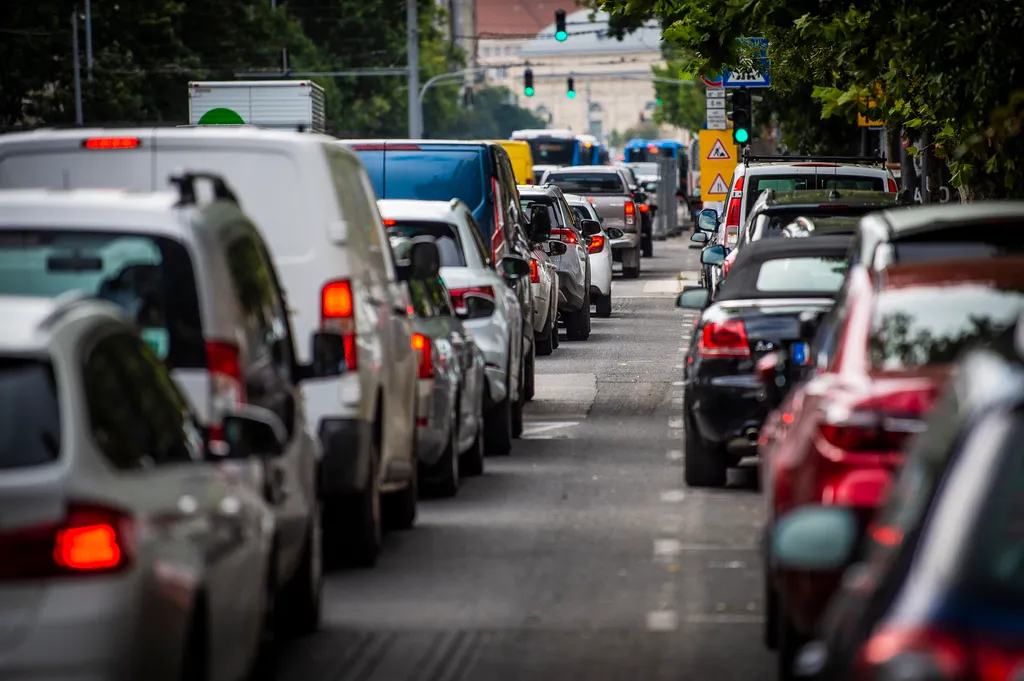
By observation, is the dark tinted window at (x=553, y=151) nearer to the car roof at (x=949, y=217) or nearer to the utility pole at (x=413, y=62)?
the utility pole at (x=413, y=62)

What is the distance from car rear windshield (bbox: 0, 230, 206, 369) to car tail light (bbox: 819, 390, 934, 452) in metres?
2.00

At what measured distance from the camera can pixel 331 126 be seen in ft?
295

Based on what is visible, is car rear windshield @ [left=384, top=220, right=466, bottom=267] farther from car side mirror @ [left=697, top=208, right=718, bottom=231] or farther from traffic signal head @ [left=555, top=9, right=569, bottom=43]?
traffic signal head @ [left=555, top=9, right=569, bottom=43]

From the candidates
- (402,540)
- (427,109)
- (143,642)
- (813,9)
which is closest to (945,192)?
(813,9)

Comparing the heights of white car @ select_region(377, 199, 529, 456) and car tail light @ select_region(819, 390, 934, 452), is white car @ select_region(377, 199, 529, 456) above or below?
below

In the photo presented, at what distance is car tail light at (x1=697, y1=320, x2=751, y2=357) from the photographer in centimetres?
1288

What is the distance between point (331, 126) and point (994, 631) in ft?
284

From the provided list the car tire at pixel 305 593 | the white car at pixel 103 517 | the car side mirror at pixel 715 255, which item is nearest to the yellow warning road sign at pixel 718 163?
the car side mirror at pixel 715 255

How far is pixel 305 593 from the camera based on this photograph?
29.3ft

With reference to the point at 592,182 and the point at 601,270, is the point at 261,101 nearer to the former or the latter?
the point at 601,270

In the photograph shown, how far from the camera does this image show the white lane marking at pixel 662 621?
9.16m

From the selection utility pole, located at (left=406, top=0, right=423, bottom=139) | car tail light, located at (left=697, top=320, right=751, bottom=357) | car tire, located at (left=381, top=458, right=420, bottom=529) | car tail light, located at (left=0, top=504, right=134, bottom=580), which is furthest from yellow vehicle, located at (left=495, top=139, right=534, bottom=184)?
car tail light, located at (left=0, top=504, right=134, bottom=580)

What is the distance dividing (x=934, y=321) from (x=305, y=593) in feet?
8.51

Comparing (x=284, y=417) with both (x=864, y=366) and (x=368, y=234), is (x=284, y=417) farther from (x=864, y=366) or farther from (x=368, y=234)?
(x=368, y=234)
